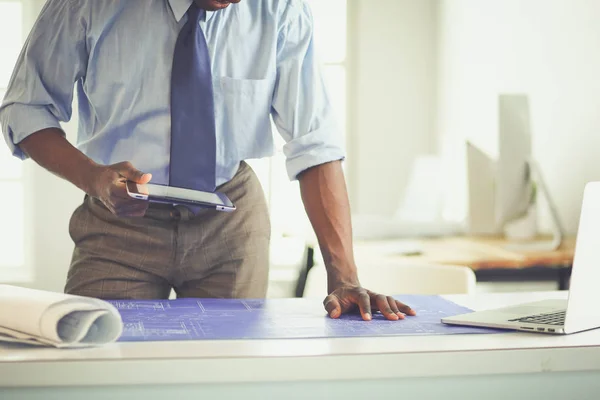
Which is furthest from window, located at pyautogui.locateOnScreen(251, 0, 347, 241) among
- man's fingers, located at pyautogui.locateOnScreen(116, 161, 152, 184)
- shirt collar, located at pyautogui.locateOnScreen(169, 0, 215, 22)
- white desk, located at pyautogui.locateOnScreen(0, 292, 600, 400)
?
white desk, located at pyautogui.locateOnScreen(0, 292, 600, 400)

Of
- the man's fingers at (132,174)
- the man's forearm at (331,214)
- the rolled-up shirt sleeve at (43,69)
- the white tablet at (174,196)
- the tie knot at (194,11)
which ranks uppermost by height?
the tie knot at (194,11)

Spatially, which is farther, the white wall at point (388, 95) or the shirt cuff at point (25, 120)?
the white wall at point (388, 95)

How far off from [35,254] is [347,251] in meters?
2.92

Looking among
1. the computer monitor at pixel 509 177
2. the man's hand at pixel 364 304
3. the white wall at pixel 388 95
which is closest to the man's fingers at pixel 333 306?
the man's hand at pixel 364 304

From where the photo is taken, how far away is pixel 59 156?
5.38 feet

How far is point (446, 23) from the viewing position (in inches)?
191

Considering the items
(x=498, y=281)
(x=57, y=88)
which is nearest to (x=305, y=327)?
(x=57, y=88)

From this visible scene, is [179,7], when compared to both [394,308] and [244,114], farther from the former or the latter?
[394,308]

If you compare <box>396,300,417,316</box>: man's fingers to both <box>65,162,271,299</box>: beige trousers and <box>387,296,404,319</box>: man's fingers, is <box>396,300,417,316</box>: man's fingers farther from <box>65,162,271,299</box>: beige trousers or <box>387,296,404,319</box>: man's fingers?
<box>65,162,271,299</box>: beige trousers

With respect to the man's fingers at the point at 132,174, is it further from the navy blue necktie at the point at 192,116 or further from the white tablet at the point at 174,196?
the navy blue necktie at the point at 192,116

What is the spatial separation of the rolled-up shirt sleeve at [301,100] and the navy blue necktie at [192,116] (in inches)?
7.3

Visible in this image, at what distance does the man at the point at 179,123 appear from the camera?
1680mm

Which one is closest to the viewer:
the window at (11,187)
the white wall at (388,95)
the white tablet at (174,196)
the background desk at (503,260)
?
the white tablet at (174,196)

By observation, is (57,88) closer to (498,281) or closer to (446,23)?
(498,281)
